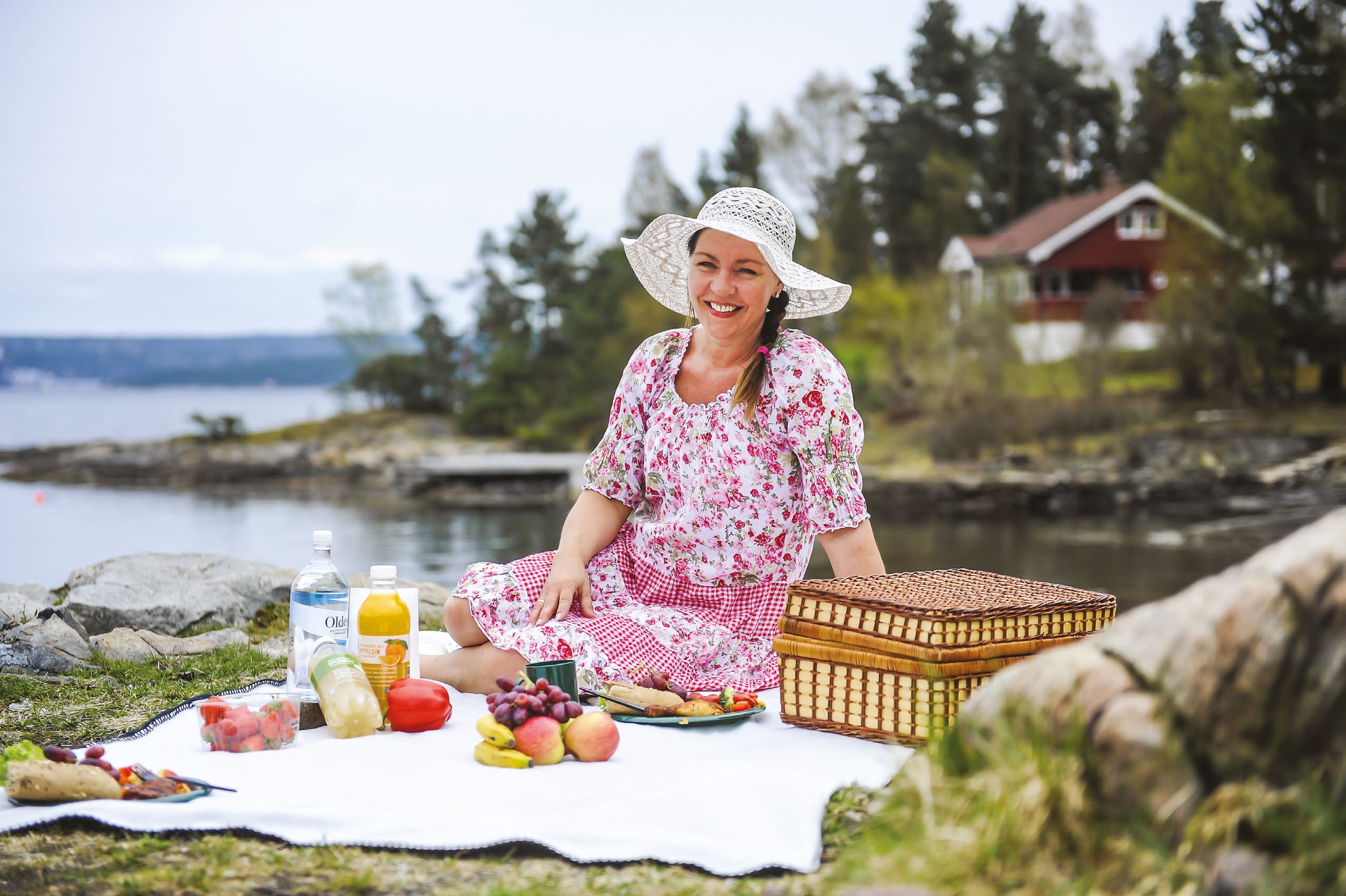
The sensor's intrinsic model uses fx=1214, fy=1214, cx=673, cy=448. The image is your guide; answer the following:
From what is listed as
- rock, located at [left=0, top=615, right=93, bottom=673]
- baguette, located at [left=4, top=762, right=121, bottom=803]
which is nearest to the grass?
baguette, located at [left=4, top=762, right=121, bottom=803]

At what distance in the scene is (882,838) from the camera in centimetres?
207

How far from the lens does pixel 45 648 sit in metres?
4.68

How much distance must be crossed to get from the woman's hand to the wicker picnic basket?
782mm

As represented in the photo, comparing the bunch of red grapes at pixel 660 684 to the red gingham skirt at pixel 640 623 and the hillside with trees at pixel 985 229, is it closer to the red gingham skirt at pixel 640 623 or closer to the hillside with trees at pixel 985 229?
the red gingham skirt at pixel 640 623

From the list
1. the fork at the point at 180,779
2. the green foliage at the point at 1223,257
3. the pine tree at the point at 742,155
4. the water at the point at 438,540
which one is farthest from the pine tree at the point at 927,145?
the fork at the point at 180,779

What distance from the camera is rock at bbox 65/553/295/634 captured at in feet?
17.8

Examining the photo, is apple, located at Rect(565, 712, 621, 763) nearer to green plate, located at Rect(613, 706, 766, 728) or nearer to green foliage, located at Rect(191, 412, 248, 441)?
green plate, located at Rect(613, 706, 766, 728)

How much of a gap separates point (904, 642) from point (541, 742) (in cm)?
101

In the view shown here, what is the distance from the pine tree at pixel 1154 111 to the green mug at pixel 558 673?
38.5m

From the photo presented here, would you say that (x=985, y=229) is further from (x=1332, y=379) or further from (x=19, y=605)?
(x=19, y=605)

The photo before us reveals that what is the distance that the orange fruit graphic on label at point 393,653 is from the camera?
3545 mm

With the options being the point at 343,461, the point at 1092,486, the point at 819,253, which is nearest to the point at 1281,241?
the point at 1092,486

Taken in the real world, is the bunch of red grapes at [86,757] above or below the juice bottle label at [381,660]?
below

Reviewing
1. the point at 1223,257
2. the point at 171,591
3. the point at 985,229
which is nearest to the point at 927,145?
the point at 985,229
